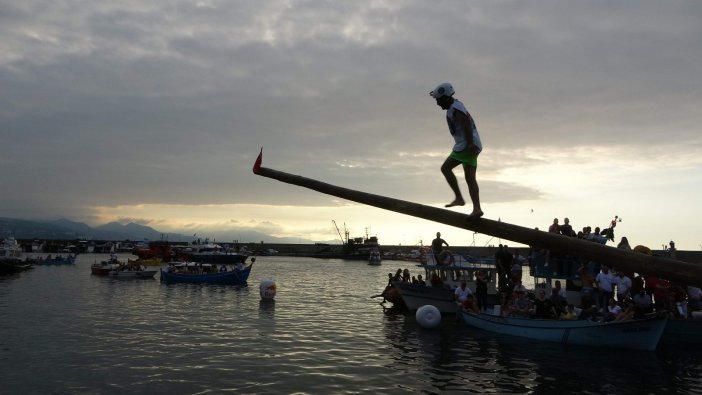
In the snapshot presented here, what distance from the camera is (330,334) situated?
27.2 m

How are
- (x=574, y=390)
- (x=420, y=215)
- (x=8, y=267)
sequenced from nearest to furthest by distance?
1. (x=420, y=215)
2. (x=574, y=390)
3. (x=8, y=267)

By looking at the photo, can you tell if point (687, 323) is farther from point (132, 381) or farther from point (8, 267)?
point (8, 267)

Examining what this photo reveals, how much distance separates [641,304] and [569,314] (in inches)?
130

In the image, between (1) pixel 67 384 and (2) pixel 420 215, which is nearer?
(2) pixel 420 215

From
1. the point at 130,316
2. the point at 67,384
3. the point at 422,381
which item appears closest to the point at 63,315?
the point at 130,316

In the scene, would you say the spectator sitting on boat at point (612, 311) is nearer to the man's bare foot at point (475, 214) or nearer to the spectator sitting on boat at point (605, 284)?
the spectator sitting on boat at point (605, 284)

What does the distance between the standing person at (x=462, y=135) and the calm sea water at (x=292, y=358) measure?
42.1ft

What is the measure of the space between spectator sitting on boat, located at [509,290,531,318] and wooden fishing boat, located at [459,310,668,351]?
0.84 metres

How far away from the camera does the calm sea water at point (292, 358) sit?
56.4 feet

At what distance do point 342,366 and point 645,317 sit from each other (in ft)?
43.2

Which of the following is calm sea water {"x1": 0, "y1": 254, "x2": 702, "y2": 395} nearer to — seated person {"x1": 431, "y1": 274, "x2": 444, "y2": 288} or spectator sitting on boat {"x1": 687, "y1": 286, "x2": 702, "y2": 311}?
spectator sitting on boat {"x1": 687, "y1": 286, "x2": 702, "y2": 311}

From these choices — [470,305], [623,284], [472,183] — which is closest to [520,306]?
[470,305]

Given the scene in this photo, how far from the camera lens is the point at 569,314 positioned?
79.8 ft

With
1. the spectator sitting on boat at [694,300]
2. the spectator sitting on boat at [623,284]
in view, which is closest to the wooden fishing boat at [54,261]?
the spectator sitting on boat at [623,284]
